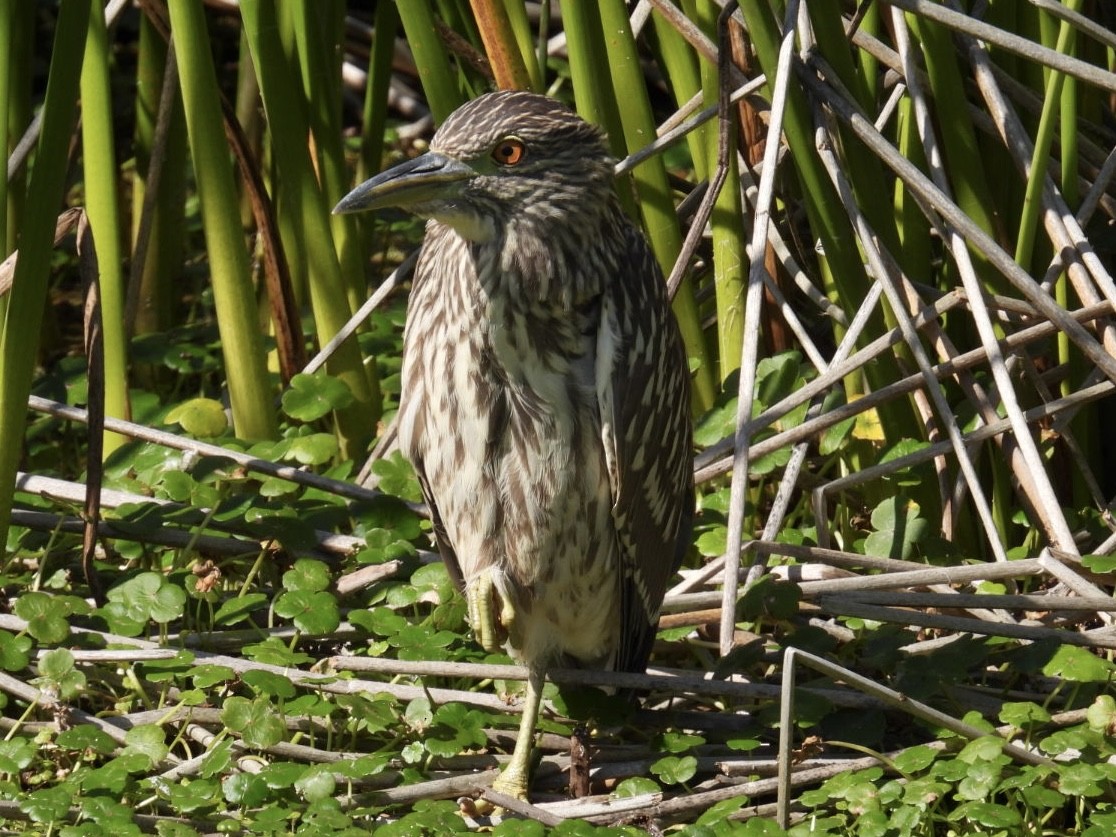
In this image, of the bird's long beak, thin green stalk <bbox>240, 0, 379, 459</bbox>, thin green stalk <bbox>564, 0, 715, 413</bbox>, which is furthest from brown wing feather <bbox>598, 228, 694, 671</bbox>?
thin green stalk <bbox>240, 0, 379, 459</bbox>

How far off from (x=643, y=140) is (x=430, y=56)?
668 millimetres

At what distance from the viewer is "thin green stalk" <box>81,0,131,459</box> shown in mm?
4535

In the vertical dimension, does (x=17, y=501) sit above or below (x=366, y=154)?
below

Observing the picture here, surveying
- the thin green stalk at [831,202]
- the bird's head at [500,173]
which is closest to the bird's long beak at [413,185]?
the bird's head at [500,173]

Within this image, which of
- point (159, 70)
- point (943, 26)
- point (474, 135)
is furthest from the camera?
point (159, 70)

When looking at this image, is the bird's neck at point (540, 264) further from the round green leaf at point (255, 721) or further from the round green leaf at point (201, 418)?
the round green leaf at point (201, 418)

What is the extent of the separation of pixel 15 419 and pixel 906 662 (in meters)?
2.31

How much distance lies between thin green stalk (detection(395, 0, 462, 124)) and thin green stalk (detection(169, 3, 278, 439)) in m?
0.58

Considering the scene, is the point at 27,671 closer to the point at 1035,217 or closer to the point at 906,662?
the point at 906,662

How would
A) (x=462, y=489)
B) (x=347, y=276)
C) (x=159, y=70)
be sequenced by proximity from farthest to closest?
(x=159, y=70)
(x=347, y=276)
(x=462, y=489)

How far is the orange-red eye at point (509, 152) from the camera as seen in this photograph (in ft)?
11.2

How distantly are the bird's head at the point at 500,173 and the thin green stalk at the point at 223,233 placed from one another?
1253 millimetres

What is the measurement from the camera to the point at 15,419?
393 cm

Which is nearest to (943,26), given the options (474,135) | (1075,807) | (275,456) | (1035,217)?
(1035,217)
